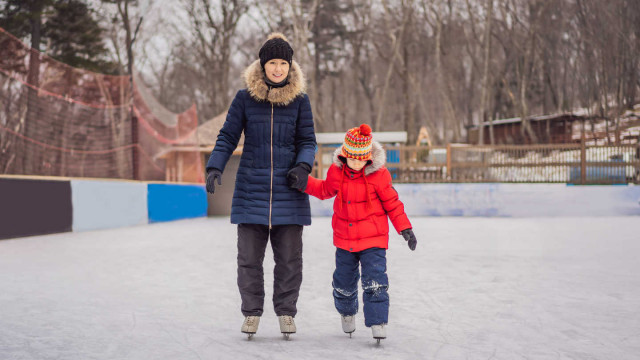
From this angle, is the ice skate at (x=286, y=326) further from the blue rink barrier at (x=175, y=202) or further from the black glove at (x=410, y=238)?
the blue rink barrier at (x=175, y=202)

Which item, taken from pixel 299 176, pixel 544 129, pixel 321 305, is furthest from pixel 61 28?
pixel 544 129

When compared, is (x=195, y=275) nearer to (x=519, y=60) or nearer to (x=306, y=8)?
(x=306, y=8)

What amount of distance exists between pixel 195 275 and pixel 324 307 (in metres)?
1.89

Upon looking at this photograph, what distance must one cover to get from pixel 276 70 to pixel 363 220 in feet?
Result: 2.87

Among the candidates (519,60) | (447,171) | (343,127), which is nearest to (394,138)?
(447,171)

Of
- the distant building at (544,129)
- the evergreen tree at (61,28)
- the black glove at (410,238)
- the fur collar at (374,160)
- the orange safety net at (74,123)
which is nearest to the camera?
the black glove at (410,238)

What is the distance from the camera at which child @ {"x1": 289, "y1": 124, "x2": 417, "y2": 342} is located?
312cm

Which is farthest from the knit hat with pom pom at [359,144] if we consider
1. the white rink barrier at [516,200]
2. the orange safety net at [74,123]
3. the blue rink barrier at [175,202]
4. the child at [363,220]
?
the white rink barrier at [516,200]

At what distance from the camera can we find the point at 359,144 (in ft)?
10.4

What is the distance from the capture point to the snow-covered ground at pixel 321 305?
3.11 metres

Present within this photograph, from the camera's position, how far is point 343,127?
3991 cm

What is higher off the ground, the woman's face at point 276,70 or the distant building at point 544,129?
the distant building at point 544,129

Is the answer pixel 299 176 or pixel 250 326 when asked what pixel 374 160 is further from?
pixel 250 326

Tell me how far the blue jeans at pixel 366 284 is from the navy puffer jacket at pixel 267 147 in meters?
0.31
